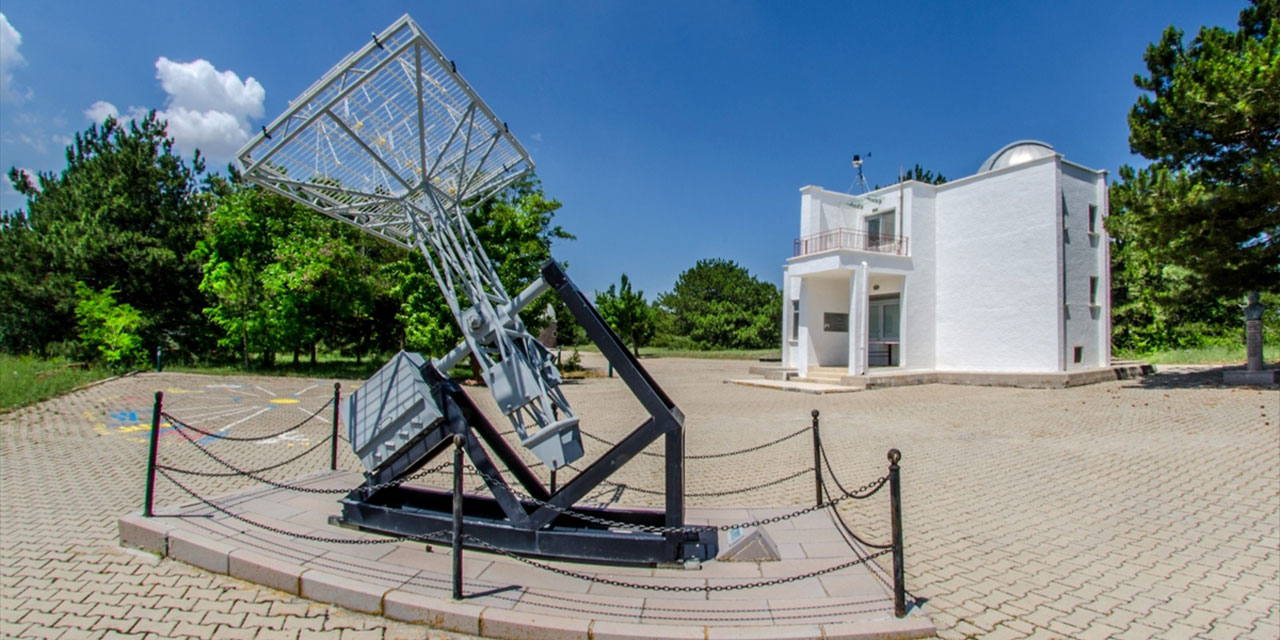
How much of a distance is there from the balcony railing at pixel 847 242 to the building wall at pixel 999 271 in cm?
171

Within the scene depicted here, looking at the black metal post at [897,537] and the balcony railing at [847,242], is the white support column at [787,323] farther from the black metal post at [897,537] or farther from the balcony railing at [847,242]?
the black metal post at [897,537]

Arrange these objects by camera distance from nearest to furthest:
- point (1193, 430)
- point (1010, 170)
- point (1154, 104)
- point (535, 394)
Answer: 1. point (535, 394)
2. point (1193, 430)
3. point (1154, 104)
4. point (1010, 170)

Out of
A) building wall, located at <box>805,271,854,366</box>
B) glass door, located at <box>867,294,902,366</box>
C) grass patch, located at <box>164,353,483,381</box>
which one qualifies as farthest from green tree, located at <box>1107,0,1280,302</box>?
grass patch, located at <box>164,353,483,381</box>

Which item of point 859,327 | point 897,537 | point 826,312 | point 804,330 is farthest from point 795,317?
point 897,537

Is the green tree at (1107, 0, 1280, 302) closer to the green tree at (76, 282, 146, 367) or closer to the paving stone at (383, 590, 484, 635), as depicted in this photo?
the paving stone at (383, 590, 484, 635)

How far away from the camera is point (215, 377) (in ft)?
72.4

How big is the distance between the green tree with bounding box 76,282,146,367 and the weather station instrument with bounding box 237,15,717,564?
71.4 ft

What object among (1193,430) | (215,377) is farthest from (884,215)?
(215,377)

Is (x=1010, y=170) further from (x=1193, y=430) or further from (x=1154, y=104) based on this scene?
(x=1193, y=430)

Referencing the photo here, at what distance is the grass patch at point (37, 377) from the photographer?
14.8 meters

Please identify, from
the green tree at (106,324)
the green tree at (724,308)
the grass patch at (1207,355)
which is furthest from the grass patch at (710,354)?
the green tree at (106,324)

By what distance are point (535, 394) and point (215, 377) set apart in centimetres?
2229

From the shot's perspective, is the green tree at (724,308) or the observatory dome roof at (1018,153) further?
the green tree at (724,308)

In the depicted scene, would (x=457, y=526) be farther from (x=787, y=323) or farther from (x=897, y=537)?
(x=787, y=323)
